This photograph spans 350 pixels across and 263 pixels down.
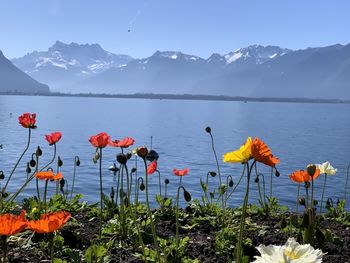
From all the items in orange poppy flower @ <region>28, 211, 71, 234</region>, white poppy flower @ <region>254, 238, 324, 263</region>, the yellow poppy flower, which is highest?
the yellow poppy flower

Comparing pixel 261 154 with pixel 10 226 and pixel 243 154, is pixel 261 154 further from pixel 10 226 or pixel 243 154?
pixel 10 226

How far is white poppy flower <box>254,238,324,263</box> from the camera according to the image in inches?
66.9

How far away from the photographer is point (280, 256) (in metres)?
1.71

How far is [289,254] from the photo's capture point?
1.79m

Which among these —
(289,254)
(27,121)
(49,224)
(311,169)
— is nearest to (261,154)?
(289,254)

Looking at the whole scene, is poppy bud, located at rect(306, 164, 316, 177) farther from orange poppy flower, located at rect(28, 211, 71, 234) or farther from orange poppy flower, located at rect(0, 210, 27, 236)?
orange poppy flower, located at rect(0, 210, 27, 236)

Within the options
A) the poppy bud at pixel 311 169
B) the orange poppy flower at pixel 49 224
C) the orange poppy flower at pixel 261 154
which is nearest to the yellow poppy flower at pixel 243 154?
the orange poppy flower at pixel 261 154

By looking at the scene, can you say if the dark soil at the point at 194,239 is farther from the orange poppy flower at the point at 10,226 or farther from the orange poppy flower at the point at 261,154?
the orange poppy flower at the point at 261,154

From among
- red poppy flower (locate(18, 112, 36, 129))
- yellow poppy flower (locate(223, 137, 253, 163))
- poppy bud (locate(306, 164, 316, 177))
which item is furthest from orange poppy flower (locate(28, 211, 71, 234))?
red poppy flower (locate(18, 112, 36, 129))

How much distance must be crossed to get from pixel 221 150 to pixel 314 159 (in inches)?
278

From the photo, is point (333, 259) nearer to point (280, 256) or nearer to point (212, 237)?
point (212, 237)

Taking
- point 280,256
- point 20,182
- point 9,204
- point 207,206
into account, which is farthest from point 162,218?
point 20,182

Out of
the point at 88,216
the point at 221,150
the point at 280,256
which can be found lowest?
the point at 221,150

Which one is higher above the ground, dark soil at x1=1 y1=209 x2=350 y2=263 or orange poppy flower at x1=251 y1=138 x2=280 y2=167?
orange poppy flower at x1=251 y1=138 x2=280 y2=167
